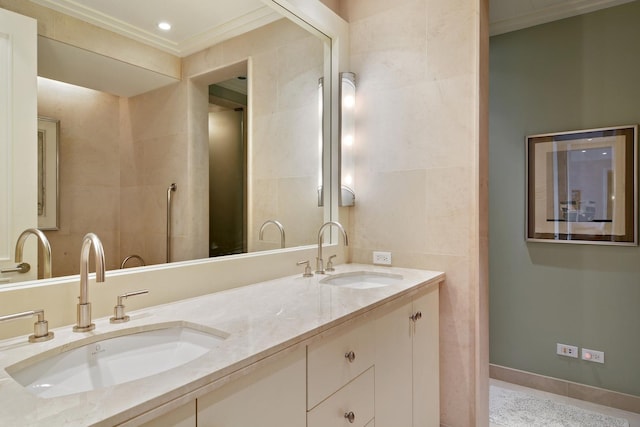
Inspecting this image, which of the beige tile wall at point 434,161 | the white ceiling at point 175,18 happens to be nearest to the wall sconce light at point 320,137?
the beige tile wall at point 434,161

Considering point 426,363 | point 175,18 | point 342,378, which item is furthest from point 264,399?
point 175,18

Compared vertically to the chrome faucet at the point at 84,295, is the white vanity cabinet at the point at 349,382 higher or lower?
lower

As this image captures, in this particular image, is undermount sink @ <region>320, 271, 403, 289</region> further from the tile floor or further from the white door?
the white door

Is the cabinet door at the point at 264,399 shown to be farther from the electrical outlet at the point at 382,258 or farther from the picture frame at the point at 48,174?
the electrical outlet at the point at 382,258

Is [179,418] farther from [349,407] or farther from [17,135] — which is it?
[17,135]

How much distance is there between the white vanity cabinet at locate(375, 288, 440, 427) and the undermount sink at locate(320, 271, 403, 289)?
238mm

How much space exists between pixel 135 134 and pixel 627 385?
3.15 metres

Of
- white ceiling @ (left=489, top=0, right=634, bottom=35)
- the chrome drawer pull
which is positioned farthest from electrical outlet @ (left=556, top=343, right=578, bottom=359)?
white ceiling @ (left=489, top=0, right=634, bottom=35)

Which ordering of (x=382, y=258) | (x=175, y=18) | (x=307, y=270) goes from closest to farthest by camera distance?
(x=175, y=18) → (x=307, y=270) → (x=382, y=258)

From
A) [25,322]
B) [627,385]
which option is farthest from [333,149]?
[627,385]

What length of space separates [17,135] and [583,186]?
3.03m

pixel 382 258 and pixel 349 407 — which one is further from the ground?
pixel 382 258

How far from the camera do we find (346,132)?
231cm

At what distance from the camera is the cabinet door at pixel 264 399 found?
0.79 meters
